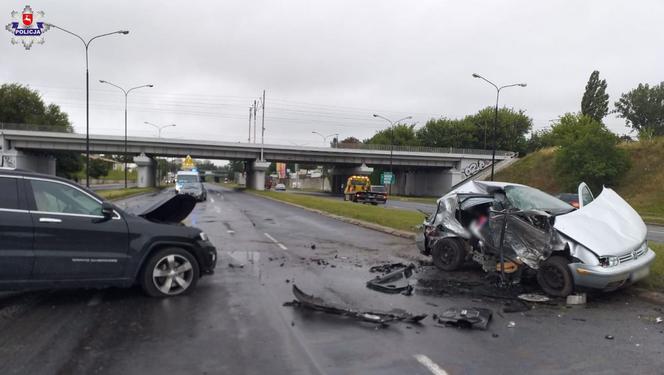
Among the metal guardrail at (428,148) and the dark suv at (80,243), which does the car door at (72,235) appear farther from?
the metal guardrail at (428,148)

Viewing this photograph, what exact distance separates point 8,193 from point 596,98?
298 ft

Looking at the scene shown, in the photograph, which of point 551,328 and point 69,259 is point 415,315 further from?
point 69,259

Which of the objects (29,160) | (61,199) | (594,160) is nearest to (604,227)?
(61,199)

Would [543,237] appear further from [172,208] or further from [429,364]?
[172,208]

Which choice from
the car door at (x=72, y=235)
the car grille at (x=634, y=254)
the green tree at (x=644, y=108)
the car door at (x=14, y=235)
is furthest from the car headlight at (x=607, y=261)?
the green tree at (x=644, y=108)

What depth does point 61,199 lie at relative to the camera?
610 cm

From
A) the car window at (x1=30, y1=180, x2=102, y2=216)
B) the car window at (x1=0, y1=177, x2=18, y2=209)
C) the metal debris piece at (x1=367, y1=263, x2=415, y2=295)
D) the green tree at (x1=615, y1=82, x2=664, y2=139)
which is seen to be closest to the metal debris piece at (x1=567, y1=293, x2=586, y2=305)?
the metal debris piece at (x1=367, y1=263, x2=415, y2=295)

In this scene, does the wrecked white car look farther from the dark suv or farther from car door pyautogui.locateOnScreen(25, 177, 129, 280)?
car door pyautogui.locateOnScreen(25, 177, 129, 280)

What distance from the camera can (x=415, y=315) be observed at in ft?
19.7

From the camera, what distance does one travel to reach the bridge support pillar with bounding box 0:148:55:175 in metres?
56.2

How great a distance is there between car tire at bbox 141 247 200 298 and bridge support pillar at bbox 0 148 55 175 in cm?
5347

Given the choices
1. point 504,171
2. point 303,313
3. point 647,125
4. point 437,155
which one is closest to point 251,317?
point 303,313

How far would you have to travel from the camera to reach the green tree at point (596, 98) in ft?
268

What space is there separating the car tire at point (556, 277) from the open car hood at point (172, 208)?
215 inches
